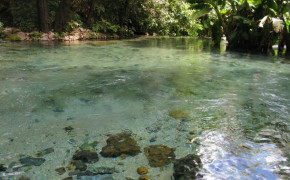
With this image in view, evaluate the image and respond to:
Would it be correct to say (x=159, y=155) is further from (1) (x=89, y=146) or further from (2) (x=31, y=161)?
(2) (x=31, y=161)

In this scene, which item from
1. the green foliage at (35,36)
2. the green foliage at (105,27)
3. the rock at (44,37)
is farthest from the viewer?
the green foliage at (105,27)

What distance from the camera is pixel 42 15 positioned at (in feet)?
48.6

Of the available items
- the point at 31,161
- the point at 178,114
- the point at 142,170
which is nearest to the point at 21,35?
the point at 178,114

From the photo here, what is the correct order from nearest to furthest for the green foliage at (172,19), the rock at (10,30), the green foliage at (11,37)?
the green foliage at (11,37), the rock at (10,30), the green foliage at (172,19)

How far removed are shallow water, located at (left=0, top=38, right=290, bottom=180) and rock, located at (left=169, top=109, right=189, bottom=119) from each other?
0.07 meters

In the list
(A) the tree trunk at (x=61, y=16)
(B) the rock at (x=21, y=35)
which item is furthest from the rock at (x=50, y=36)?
(B) the rock at (x=21, y=35)

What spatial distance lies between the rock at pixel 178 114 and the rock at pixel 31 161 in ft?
6.66

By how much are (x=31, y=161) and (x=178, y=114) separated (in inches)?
88.2

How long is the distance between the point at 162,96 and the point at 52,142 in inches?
95.6

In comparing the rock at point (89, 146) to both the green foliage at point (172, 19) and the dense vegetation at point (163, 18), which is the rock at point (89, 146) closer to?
the dense vegetation at point (163, 18)

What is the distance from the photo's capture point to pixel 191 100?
461cm

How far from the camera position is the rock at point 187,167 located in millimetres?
2340

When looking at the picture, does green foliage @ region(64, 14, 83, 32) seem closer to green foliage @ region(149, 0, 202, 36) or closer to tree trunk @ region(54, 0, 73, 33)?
tree trunk @ region(54, 0, 73, 33)

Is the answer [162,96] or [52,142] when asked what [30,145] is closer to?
[52,142]
